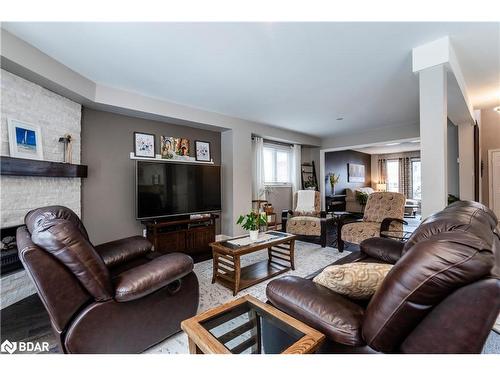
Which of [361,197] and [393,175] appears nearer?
[361,197]

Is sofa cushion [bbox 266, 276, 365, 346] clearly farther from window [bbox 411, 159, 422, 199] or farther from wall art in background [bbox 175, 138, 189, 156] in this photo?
window [bbox 411, 159, 422, 199]

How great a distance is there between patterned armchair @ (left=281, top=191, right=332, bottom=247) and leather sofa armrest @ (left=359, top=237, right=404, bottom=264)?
5.94ft

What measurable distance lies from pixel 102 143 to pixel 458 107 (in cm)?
523

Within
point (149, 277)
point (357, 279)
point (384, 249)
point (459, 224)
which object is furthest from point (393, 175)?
point (149, 277)

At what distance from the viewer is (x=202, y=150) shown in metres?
4.48

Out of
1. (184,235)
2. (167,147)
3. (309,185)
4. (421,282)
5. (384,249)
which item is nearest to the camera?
(421,282)

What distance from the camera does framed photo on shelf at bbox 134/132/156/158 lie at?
3.70 metres

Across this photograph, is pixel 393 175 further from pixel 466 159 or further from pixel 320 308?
pixel 320 308

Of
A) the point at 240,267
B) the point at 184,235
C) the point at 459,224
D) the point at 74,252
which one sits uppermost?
the point at 459,224

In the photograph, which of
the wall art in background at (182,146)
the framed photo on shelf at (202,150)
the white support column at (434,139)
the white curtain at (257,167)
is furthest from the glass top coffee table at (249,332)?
the white curtain at (257,167)

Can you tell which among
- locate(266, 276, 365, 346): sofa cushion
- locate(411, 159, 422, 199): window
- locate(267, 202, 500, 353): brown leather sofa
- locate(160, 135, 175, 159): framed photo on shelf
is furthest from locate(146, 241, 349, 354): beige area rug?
locate(411, 159, 422, 199): window

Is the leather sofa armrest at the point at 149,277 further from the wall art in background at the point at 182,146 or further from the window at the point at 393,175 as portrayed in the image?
the window at the point at 393,175

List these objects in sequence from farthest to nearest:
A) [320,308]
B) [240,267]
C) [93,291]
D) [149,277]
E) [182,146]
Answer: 1. [182,146]
2. [240,267]
3. [149,277]
4. [93,291]
5. [320,308]

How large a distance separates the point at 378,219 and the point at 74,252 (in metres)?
4.02
